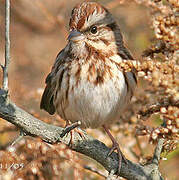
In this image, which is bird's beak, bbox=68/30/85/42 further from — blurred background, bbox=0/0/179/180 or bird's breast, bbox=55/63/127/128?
blurred background, bbox=0/0/179/180

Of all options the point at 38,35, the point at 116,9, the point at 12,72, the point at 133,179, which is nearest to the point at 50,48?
the point at 38,35

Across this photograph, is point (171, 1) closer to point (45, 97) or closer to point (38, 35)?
point (45, 97)

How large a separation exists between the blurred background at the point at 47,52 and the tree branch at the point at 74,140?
166mm

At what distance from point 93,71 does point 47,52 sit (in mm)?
2926

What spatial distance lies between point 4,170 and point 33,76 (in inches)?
177

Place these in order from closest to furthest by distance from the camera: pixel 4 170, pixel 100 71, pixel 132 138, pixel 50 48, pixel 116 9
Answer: pixel 4 170, pixel 100 71, pixel 132 138, pixel 116 9, pixel 50 48

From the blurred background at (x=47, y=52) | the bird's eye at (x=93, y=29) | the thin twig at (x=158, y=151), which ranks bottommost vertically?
the blurred background at (x=47, y=52)

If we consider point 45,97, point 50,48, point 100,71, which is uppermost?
point 100,71

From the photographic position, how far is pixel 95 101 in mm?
3439

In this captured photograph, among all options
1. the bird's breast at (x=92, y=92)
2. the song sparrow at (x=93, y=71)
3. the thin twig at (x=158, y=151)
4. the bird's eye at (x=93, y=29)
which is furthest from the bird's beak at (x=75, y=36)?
the thin twig at (x=158, y=151)

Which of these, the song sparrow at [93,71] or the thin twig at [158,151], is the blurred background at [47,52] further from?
the thin twig at [158,151]

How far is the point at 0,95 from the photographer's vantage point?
2.21 meters

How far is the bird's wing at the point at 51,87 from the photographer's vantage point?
3.62 meters

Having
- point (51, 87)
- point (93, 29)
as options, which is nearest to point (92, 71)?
point (93, 29)
